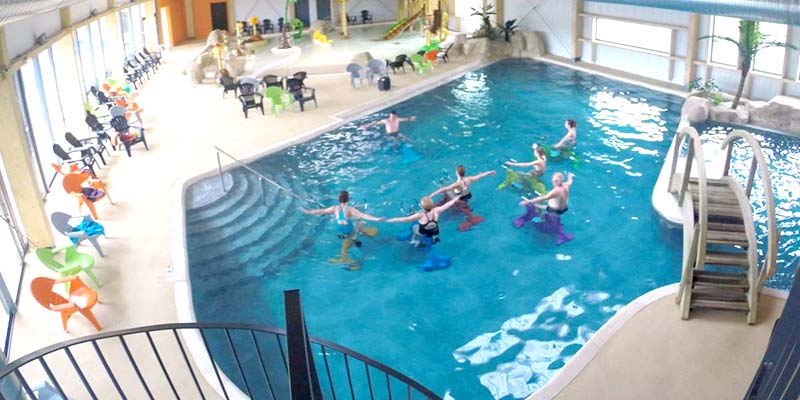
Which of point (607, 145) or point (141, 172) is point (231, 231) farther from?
point (607, 145)

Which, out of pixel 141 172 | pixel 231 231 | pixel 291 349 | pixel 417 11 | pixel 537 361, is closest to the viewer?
pixel 291 349

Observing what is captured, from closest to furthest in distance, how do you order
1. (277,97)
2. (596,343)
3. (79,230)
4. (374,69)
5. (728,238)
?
(596,343) < (728,238) < (79,230) < (277,97) < (374,69)

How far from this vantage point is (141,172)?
11039 mm

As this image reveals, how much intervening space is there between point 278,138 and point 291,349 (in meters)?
10.5

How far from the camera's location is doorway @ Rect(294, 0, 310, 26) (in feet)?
93.7

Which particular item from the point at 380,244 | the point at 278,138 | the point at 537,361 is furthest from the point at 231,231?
the point at 537,361

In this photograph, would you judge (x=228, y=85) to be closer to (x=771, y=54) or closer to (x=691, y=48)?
(x=691, y=48)

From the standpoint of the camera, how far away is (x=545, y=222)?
30.4ft

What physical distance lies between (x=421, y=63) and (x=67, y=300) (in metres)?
12.7

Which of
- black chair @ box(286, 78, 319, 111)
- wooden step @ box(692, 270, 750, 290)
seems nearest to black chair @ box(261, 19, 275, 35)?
black chair @ box(286, 78, 319, 111)

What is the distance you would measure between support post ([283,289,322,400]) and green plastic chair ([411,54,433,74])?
15514 mm

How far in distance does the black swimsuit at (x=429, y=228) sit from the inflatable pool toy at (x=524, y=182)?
2.19 meters

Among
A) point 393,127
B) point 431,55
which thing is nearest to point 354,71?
point 431,55

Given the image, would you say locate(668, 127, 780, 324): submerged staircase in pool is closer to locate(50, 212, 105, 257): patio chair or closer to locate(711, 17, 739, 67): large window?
locate(50, 212, 105, 257): patio chair
